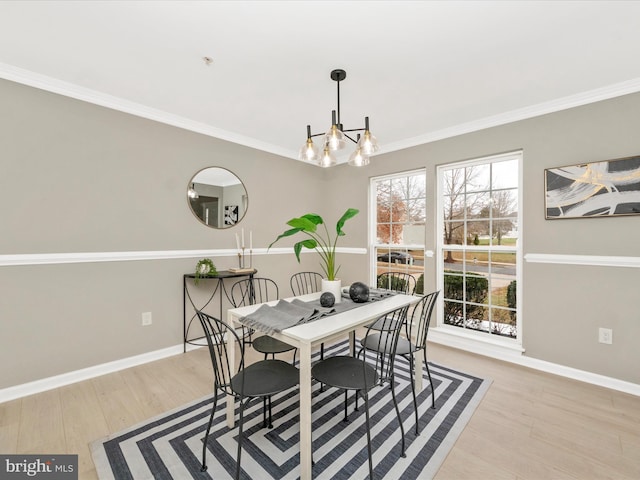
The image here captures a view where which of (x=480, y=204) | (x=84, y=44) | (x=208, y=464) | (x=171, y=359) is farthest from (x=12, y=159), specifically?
(x=480, y=204)

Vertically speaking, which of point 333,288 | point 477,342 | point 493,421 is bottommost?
point 493,421

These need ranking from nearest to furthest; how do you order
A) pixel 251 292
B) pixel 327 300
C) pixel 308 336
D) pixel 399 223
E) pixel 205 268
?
pixel 308 336 < pixel 327 300 < pixel 205 268 < pixel 251 292 < pixel 399 223

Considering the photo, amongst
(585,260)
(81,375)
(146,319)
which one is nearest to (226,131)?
(146,319)

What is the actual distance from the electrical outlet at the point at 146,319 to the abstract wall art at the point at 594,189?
4.01 m

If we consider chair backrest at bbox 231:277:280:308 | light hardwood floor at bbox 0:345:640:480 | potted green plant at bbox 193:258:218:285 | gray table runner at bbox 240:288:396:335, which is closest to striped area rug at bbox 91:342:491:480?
light hardwood floor at bbox 0:345:640:480

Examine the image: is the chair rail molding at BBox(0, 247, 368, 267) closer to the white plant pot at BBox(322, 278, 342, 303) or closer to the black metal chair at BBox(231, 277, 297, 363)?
the black metal chair at BBox(231, 277, 297, 363)

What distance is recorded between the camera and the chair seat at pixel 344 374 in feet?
5.29

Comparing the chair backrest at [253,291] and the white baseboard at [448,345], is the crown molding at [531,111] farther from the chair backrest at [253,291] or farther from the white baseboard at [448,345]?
the chair backrest at [253,291]

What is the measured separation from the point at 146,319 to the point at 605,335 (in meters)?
→ 4.22

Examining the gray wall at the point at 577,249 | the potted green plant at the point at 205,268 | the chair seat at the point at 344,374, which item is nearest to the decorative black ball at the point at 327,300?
the chair seat at the point at 344,374

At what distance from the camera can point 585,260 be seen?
254 centimetres

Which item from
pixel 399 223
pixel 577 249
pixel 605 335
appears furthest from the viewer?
pixel 399 223

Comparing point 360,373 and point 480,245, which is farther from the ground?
point 480,245

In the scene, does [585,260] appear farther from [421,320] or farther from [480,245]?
[421,320]
